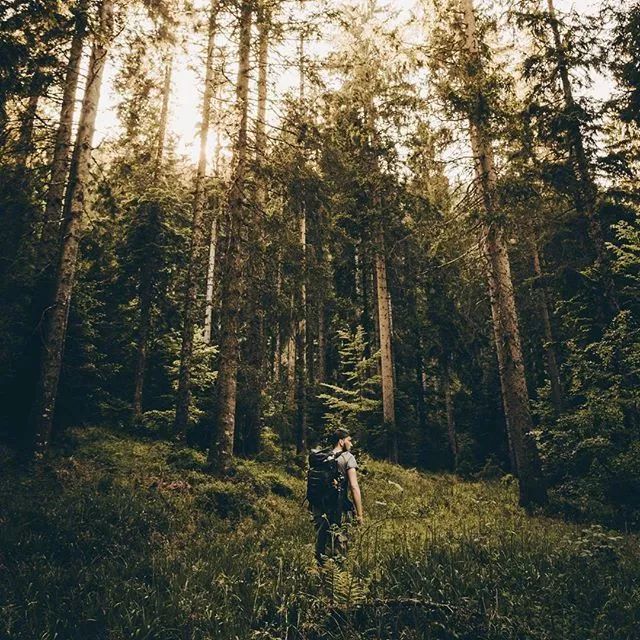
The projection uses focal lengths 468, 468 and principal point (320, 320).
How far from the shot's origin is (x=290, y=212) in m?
14.1

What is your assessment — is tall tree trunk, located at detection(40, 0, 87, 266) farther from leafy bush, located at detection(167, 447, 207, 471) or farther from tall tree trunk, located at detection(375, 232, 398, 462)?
tall tree trunk, located at detection(375, 232, 398, 462)

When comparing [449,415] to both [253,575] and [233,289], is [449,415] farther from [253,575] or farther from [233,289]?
[253,575]

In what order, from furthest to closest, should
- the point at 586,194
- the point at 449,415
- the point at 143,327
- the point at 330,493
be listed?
the point at 449,415
the point at 143,327
the point at 586,194
the point at 330,493

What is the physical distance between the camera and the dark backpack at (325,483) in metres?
6.15

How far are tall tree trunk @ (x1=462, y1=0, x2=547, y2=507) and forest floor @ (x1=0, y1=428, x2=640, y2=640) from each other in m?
1.78

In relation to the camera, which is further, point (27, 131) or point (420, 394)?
point (420, 394)

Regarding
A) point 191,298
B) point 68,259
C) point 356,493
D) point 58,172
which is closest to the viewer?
point 356,493

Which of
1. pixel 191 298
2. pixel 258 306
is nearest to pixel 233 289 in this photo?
pixel 258 306

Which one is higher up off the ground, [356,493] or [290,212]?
[290,212]

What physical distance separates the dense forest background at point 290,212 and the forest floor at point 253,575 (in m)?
2.25

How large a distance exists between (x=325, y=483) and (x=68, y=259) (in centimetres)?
779

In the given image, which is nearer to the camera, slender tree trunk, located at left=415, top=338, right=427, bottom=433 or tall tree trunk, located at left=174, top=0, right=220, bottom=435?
tall tree trunk, located at left=174, top=0, right=220, bottom=435

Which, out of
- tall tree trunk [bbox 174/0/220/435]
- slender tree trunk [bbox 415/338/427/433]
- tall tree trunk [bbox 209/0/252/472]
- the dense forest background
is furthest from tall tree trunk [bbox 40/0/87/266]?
slender tree trunk [bbox 415/338/427/433]

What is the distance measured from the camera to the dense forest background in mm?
10219
